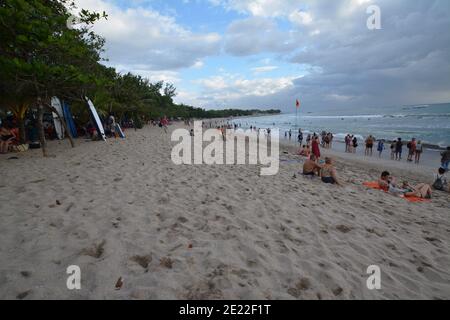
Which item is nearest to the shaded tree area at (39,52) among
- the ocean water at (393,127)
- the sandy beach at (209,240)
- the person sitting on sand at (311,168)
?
the sandy beach at (209,240)

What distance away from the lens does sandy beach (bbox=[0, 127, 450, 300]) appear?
2406 millimetres

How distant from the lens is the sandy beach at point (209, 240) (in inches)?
94.7

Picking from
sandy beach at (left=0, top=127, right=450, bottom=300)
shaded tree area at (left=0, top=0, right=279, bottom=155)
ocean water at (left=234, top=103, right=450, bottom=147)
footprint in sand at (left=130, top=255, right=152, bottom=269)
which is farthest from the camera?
ocean water at (left=234, top=103, right=450, bottom=147)

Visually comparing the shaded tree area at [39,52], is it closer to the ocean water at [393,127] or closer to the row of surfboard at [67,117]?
the row of surfboard at [67,117]

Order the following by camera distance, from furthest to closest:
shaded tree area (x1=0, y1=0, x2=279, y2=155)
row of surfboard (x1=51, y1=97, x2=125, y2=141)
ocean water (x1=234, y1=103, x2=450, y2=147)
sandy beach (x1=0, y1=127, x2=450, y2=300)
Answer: ocean water (x1=234, y1=103, x2=450, y2=147), row of surfboard (x1=51, y1=97, x2=125, y2=141), shaded tree area (x1=0, y1=0, x2=279, y2=155), sandy beach (x1=0, y1=127, x2=450, y2=300)

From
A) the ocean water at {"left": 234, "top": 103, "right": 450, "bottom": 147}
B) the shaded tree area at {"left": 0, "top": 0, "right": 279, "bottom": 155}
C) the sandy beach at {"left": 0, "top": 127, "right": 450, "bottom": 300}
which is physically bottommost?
the sandy beach at {"left": 0, "top": 127, "right": 450, "bottom": 300}

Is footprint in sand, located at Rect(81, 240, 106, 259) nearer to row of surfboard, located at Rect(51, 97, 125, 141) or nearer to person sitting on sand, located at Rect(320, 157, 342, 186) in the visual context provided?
person sitting on sand, located at Rect(320, 157, 342, 186)

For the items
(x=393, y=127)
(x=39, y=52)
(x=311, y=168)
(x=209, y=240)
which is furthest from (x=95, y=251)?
(x=393, y=127)

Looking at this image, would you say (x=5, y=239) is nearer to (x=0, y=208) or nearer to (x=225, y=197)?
(x=0, y=208)

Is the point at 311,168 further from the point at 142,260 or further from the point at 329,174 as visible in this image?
the point at 142,260

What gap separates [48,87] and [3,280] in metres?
8.15

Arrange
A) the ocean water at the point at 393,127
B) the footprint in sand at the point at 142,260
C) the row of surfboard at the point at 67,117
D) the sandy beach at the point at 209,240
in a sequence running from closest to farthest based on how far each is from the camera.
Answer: the sandy beach at the point at 209,240 → the footprint in sand at the point at 142,260 → the row of surfboard at the point at 67,117 → the ocean water at the point at 393,127

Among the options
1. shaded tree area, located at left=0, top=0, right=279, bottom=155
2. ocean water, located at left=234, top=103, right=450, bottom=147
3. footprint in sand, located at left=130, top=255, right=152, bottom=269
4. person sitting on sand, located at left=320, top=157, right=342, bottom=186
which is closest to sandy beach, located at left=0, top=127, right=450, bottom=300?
footprint in sand, located at left=130, top=255, right=152, bottom=269
